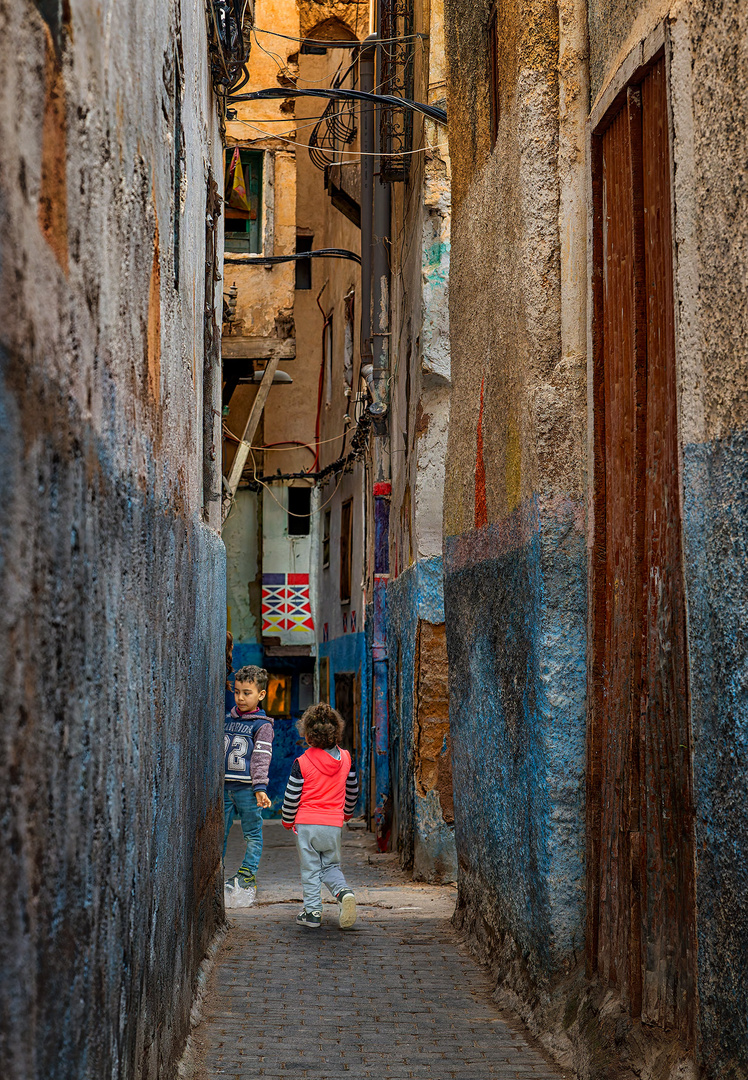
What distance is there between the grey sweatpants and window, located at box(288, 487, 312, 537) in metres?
14.1

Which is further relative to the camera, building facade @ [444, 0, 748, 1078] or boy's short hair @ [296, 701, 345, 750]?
boy's short hair @ [296, 701, 345, 750]

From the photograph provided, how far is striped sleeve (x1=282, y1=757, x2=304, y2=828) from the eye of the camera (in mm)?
6930

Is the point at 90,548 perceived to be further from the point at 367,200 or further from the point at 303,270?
the point at 303,270

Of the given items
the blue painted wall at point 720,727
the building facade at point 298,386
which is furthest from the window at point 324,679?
the blue painted wall at point 720,727

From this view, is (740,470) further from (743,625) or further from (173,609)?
(173,609)

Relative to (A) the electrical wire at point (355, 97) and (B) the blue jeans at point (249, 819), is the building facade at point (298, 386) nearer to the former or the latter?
(A) the electrical wire at point (355, 97)

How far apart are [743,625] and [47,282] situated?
74.7 inches

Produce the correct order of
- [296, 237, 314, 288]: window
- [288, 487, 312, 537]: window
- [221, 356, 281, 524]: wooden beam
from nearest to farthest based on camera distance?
[221, 356, 281, 524]: wooden beam, [288, 487, 312, 537]: window, [296, 237, 314, 288]: window

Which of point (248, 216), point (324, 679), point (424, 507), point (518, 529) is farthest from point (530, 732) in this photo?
point (324, 679)

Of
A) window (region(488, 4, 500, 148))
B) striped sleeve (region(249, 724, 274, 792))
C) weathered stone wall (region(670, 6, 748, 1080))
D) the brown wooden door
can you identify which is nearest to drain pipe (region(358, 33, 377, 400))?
striped sleeve (region(249, 724, 274, 792))

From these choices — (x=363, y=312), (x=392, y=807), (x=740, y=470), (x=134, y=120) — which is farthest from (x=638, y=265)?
(x=363, y=312)

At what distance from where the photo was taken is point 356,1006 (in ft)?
16.7

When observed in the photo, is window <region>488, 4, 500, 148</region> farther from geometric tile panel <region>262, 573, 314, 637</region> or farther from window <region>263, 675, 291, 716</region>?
window <region>263, 675, 291, 716</region>

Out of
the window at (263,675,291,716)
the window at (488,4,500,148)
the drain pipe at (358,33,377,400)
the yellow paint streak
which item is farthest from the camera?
the window at (263,675,291,716)
